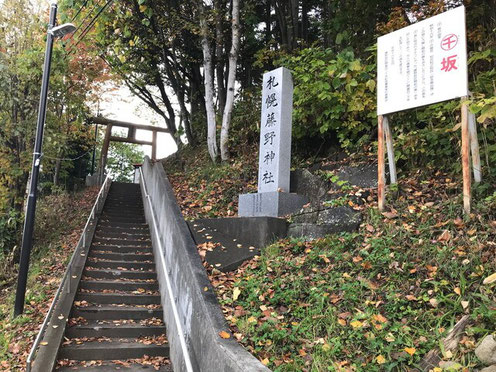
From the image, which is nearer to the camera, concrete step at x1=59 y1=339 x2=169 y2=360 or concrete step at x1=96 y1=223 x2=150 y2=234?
concrete step at x1=59 y1=339 x2=169 y2=360

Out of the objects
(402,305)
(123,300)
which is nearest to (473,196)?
(402,305)

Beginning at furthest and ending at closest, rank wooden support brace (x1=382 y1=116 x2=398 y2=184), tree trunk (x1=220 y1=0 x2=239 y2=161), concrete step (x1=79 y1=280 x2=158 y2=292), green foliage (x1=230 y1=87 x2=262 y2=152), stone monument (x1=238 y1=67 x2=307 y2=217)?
green foliage (x1=230 y1=87 x2=262 y2=152)
tree trunk (x1=220 y1=0 x2=239 y2=161)
concrete step (x1=79 y1=280 x2=158 y2=292)
stone monument (x1=238 y1=67 x2=307 y2=217)
wooden support brace (x1=382 y1=116 x2=398 y2=184)

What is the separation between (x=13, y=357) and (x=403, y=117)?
7.08 metres

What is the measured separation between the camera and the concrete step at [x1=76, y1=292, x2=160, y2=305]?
6480mm

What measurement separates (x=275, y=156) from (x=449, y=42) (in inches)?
130

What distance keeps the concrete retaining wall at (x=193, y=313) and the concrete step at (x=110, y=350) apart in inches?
11.8

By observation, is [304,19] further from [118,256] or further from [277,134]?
[118,256]

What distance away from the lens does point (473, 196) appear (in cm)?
460

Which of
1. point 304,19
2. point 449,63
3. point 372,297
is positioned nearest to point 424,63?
point 449,63

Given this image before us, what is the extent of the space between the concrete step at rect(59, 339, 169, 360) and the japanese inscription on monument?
324cm

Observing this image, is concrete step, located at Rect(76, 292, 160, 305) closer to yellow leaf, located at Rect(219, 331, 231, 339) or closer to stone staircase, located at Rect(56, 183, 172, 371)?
stone staircase, located at Rect(56, 183, 172, 371)

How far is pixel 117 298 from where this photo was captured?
6.58m

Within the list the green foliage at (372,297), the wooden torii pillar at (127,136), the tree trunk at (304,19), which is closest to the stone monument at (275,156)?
the green foliage at (372,297)

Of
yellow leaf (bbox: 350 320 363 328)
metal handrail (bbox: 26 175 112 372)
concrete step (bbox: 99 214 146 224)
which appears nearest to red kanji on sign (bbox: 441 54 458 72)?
yellow leaf (bbox: 350 320 363 328)
